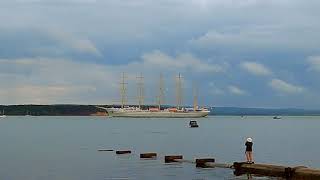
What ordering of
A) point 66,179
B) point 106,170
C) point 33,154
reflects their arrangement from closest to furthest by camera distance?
point 66,179 < point 106,170 < point 33,154

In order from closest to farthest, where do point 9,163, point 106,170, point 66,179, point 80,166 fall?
1. point 66,179
2. point 106,170
3. point 80,166
4. point 9,163

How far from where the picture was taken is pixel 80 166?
5597cm

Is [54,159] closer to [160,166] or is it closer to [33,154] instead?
[33,154]

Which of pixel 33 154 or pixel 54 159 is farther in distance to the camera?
pixel 33 154

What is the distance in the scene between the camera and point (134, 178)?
44.7 metres

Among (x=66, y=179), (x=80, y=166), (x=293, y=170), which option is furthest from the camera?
(x=80, y=166)

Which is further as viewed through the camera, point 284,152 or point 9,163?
point 284,152

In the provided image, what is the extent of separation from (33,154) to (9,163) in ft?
42.3

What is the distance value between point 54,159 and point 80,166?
949 centimetres

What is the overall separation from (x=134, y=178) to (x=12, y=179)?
9.11 m

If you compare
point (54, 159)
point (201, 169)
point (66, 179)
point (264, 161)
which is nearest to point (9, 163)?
point (54, 159)

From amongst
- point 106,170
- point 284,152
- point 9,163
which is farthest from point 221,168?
point 284,152

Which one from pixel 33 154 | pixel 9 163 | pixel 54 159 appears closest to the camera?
pixel 9 163

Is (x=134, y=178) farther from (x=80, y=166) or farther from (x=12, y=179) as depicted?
(x=80, y=166)
